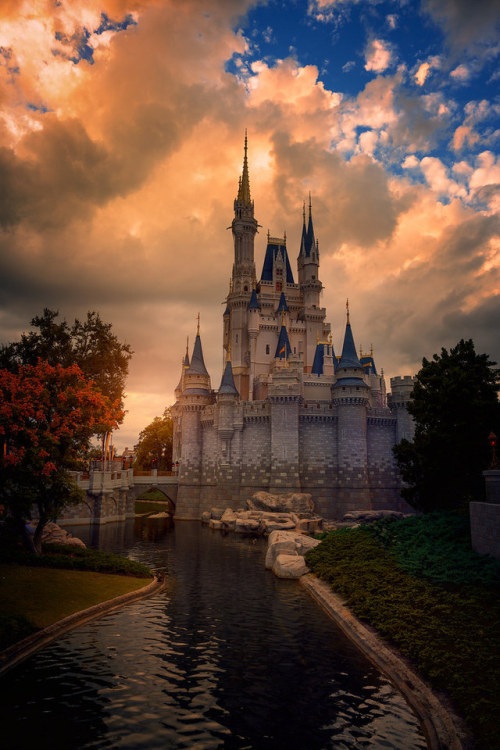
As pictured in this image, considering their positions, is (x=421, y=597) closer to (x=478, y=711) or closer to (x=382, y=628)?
(x=382, y=628)

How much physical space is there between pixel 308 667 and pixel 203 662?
104 inches

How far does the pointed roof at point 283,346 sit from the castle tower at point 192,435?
31.0 feet

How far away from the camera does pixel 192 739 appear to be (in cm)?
872

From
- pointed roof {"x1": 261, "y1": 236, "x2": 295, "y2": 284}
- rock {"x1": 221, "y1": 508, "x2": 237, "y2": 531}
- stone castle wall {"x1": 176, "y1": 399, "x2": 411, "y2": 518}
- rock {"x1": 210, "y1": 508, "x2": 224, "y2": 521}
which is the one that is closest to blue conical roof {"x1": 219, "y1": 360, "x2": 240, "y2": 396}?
stone castle wall {"x1": 176, "y1": 399, "x2": 411, "y2": 518}

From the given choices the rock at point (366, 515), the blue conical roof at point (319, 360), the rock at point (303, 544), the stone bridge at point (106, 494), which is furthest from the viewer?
the blue conical roof at point (319, 360)

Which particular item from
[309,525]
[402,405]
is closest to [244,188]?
[402,405]

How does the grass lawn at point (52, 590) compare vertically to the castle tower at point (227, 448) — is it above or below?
below

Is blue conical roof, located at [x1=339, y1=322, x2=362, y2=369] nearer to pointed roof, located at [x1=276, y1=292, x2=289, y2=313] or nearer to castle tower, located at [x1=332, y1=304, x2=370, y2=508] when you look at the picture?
castle tower, located at [x1=332, y1=304, x2=370, y2=508]

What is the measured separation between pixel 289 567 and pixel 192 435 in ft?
110

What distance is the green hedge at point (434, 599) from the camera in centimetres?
979

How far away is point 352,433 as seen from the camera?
1902 inches

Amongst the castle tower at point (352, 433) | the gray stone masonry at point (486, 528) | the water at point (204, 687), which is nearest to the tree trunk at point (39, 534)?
the water at point (204, 687)

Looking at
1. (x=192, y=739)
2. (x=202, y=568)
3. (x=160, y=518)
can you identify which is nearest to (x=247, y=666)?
(x=192, y=739)

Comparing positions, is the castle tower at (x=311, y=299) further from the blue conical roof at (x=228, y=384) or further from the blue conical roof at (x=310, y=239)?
the blue conical roof at (x=228, y=384)
